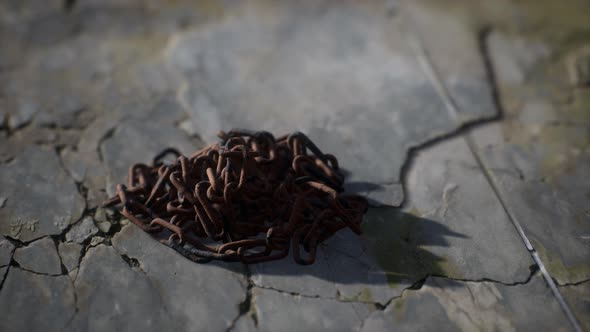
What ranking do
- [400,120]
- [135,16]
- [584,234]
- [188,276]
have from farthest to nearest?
1. [135,16]
2. [400,120]
3. [584,234]
4. [188,276]

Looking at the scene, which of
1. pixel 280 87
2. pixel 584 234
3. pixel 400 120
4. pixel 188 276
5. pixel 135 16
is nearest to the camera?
pixel 188 276

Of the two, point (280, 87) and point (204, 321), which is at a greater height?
point (280, 87)

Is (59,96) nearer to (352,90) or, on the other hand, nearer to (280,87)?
(280,87)

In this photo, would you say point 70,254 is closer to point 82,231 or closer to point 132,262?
point 82,231

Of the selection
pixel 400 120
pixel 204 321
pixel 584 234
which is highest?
pixel 400 120

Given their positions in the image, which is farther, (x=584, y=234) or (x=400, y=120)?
(x=400, y=120)

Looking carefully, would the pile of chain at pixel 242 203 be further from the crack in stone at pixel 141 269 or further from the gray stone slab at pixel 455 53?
the gray stone slab at pixel 455 53

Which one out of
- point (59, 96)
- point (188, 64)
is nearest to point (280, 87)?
point (188, 64)

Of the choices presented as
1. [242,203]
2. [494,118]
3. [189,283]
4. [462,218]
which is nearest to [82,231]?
[189,283]
